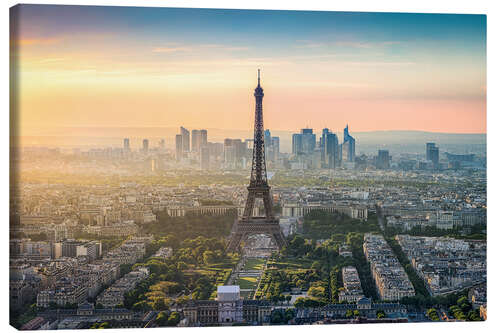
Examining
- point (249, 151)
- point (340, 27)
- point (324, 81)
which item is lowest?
point (249, 151)

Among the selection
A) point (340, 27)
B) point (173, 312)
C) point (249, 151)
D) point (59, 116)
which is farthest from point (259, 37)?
point (173, 312)

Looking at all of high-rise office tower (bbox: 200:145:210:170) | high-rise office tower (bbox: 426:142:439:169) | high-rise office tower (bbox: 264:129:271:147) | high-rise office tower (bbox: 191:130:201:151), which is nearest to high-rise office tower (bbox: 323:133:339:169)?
high-rise office tower (bbox: 264:129:271:147)

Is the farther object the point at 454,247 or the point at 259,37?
the point at 454,247

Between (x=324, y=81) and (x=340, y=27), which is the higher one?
(x=340, y=27)

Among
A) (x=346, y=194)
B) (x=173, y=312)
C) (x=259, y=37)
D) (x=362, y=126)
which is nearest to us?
(x=173, y=312)

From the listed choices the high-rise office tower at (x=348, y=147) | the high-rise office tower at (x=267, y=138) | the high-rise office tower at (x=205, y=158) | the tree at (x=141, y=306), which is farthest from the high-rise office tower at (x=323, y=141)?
the tree at (x=141, y=306)

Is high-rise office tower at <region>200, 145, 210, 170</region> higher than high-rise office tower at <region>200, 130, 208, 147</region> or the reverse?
the reverse

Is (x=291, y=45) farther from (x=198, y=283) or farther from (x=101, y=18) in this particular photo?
(x=198, y=283)

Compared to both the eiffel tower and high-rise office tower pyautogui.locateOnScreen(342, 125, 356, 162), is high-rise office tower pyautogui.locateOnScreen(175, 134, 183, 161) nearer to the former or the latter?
the eiffel tower
